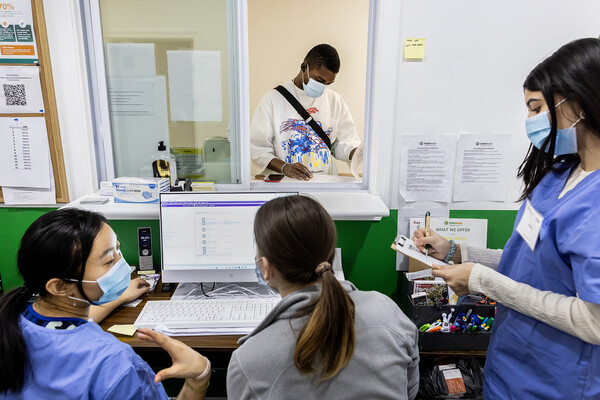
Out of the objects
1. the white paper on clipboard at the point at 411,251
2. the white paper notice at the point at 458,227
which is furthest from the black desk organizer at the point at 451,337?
the white paper notice at the point at 458,227

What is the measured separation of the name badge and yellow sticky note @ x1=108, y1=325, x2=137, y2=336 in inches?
47.8

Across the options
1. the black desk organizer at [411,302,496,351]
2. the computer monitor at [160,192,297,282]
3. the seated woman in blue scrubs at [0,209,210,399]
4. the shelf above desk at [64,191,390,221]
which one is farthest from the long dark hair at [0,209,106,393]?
the black desk organizer at [411,302,496,351]

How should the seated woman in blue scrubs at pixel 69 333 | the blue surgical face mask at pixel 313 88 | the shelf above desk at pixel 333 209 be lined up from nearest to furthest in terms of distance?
the seated woman in blue scrubs at pixel 69 333 < the shelf above desk at pixel 333 209 < the blue surgical face mask at pixel 313 88

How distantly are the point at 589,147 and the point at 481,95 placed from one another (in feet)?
2.62

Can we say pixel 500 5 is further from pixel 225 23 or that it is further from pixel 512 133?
pixel 225 23

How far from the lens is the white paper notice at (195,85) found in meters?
1.84

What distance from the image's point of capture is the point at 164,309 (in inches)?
57.9

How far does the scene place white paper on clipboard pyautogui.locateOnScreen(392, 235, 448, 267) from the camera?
4.75ft

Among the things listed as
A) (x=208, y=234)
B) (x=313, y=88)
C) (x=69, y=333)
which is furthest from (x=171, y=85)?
(x=69, y=333)

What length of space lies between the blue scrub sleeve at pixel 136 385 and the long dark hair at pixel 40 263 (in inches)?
7.8

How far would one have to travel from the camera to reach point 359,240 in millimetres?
1896

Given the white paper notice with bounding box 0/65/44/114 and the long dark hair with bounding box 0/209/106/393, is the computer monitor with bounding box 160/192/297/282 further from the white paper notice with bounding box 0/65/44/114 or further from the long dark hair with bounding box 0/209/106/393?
the white paper notice with bounding box 0/65/44/114

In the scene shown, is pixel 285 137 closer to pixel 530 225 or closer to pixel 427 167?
pixel 427 167

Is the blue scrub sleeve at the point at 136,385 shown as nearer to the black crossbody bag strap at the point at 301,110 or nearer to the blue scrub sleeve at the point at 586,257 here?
the blue scrub sleeve at the point at 586,257
